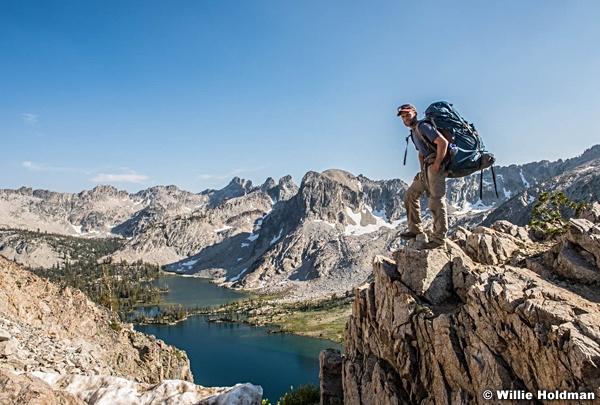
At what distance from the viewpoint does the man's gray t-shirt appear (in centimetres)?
1262

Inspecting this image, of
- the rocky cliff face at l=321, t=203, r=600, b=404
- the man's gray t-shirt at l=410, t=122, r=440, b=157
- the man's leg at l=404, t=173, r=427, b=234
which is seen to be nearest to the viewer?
the rocky cliff face at l=321, t=203, r=600, b=404

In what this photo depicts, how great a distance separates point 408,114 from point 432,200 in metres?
3.23

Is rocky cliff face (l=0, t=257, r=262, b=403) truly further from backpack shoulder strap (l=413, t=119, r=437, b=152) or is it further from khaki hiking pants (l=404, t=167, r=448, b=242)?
backpack shoulder strap (l=413, t=119, r=437, b=152)

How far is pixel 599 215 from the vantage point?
1941 centimetres

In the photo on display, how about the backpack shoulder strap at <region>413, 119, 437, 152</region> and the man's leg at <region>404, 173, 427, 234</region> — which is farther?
the man's leg at <region>404, 173, 427, 234</region>

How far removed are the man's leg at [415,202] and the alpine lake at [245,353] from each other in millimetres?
64565

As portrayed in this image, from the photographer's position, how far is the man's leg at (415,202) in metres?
14.2

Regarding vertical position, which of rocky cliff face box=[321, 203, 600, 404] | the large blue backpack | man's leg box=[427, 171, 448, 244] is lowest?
rocky cliff face box=[321, 203, 600, 404]

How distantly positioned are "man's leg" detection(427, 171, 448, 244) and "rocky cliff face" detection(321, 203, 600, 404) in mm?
740

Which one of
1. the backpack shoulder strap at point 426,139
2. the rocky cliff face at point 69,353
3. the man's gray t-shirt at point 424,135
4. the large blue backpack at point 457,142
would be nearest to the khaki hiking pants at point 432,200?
the large blue backpack at point 457,142

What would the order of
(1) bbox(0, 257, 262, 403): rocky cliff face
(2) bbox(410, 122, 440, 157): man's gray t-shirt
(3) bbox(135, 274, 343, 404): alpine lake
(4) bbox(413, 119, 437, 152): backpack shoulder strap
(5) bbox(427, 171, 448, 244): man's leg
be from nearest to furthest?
(2) bbox(410, 122, 440, 157): man's gray t-shirt
(4) bbox(413, 119, 437, 152): backpack shoulder strap
(5) bbox(427, 171, 448, 244): man's leg
(1) bbox(0, 257, 262, 403): rocky cliff face
(3) bbox(135, 274, 343, 404): alpine lake

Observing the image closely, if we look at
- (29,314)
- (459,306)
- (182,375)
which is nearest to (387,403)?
(459,306)

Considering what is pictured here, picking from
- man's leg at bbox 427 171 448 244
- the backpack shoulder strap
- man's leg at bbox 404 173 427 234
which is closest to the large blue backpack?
the backpack shoulder strap

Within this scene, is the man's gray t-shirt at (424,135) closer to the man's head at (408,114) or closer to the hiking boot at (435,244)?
the man's head at (408,114)
